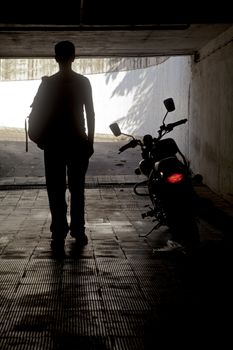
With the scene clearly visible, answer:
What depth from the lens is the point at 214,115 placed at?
10094 millimetres

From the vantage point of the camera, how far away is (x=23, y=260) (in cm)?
502

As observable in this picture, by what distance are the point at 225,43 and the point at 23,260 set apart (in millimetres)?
6026

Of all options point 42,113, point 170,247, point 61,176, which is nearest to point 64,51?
point 42,113

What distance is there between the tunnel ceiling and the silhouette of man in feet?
6.64

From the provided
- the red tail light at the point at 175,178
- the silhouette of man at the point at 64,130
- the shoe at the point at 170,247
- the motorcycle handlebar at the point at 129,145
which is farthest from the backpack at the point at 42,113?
the shoe at the point at 170,247

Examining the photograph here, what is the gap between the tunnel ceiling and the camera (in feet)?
22.8

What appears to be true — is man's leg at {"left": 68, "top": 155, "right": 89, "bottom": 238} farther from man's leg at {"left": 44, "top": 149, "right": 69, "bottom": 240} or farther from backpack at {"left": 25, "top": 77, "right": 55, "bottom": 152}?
backpack at {"left": 25, "top": 77, "right": 55, "bottom": 152}

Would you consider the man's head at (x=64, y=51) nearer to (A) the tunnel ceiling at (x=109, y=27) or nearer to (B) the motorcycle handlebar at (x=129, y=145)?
(B) the motorcycle handlebar at (x=129, y=145)

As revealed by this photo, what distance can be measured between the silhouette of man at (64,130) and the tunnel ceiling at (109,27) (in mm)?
2025

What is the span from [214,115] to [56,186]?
559cm

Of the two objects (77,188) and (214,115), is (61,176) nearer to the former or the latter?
(77,188)

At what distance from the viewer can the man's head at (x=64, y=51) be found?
16.9 feet

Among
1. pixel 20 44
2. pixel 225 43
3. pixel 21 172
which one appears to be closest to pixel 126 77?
pixel 21 172

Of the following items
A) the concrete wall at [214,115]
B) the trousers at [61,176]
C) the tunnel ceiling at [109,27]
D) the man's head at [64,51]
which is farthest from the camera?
the concrete wall at [214,115]
